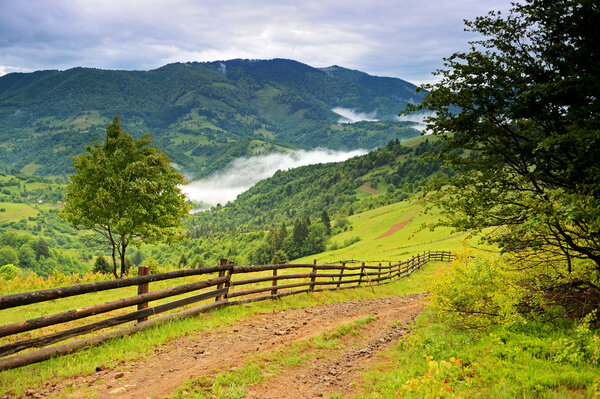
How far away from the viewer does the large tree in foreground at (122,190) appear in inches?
892

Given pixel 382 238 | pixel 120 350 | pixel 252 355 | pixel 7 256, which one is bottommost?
pixel 7 256

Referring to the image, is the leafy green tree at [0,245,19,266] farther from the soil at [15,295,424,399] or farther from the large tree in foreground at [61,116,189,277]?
the soil at [15,295,424,399]

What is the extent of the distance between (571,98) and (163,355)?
10.5 meters

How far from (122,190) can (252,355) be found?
62.4ft

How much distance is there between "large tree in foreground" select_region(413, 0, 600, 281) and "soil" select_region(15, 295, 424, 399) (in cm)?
466

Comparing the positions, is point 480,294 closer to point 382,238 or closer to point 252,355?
point 252,355

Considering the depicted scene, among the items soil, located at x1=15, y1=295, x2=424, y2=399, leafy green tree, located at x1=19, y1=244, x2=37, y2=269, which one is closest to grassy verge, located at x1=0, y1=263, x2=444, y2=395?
soil, located at x1=15, y1=295, x2=424, y2=399

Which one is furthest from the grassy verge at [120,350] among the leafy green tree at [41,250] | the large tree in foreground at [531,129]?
the leafy green tree at [41,250]

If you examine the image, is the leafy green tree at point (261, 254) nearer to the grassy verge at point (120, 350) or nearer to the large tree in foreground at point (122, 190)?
the large tree in foreground at point (122, 190)

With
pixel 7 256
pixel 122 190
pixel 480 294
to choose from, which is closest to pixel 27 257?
pixel 7 256

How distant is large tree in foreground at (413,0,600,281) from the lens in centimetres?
690

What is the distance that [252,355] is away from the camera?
8039 millimetres

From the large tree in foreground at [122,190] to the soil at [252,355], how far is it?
15.0 meters

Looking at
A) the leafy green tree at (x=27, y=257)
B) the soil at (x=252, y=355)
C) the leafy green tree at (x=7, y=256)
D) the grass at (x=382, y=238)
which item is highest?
the soil at (x=252, y=355)
